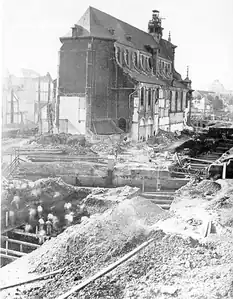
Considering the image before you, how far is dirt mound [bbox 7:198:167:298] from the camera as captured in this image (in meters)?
3.02

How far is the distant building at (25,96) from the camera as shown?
397 centimetres

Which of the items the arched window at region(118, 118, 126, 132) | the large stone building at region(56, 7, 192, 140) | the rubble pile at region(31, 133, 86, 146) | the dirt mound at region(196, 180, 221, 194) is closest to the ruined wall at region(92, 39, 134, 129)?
the large stone building at region(56, 7, 192, 140)

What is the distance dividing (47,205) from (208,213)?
6.58 feet

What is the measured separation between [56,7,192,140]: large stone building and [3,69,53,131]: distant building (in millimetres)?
326

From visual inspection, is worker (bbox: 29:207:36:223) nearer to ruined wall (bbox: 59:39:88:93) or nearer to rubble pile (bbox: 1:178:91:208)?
rubble pile (bbox: 1:178:91:208)

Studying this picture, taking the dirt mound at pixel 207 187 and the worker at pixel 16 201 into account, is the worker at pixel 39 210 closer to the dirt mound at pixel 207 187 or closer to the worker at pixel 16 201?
the worker at pixel 16 201

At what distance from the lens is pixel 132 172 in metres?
4.75

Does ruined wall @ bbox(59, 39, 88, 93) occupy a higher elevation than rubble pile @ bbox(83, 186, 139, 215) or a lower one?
higher

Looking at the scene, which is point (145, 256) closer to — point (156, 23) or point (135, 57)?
point (156, 23)

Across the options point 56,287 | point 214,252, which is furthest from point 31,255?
point 214,252

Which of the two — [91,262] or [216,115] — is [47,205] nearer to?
[91,262]

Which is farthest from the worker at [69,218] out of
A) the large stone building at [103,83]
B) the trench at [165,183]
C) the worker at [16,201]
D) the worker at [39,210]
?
the large stone building at [103,83]

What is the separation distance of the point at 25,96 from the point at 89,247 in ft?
6.60

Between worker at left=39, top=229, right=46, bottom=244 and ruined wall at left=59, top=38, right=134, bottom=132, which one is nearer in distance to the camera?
worker at left=39, top=229, right=46, bottom=244
